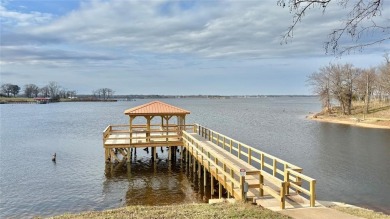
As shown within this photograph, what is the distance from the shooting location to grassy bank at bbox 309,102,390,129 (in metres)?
49.3

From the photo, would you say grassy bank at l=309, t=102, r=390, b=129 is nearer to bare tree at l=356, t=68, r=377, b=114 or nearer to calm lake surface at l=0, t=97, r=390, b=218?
bare tree at l=356, t=68, r=377, b=114

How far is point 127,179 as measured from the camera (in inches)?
800

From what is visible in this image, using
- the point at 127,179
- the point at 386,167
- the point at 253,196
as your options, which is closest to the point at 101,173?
the point at 127,179

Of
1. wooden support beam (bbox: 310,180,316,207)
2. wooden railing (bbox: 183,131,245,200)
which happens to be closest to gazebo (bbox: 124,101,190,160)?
wooden railing (bbox: 183,131,245,200)

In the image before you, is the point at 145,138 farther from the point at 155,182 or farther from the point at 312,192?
the point at 312,192

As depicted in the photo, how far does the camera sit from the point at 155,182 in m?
19.6

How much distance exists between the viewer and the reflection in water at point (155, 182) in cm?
1637

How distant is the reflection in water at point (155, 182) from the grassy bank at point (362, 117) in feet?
115

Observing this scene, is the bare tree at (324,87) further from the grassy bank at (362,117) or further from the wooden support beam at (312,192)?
the wooden support beam at (312,192)

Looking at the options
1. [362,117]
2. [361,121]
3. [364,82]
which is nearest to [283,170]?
[361,121]

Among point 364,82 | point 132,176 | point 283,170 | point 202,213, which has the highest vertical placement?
point 364,82

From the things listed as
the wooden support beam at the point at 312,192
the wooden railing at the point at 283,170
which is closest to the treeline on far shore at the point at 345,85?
the wooden railing at the point at 283,170

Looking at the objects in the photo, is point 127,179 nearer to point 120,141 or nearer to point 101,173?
point 101,173

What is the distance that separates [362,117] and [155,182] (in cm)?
4649
